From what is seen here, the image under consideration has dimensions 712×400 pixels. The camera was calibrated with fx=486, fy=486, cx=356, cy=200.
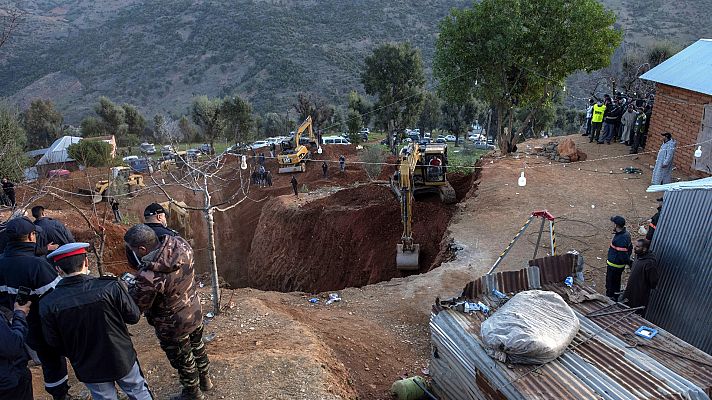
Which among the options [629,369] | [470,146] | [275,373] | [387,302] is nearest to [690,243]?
[629,369]

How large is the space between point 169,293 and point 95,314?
2.15ft

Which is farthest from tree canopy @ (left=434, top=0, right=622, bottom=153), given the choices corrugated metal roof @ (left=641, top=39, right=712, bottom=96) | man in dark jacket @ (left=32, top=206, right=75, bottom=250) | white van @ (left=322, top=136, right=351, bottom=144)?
white van @ (left=322, top=136, right=351, bottom=144)

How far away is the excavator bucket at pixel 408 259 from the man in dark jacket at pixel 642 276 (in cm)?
596

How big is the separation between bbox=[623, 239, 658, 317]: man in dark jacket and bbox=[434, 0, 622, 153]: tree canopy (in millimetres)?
11205

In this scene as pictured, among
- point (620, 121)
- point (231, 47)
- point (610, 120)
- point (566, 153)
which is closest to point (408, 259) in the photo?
point (566, 153)

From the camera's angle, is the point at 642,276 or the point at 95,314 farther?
the point at 642,276

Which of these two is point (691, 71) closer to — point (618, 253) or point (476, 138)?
point (618, 253)

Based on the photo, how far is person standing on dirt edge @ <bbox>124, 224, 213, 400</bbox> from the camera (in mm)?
4234

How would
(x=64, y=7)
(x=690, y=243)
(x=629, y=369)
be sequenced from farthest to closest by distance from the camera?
(x=64, y=7), (x=690, y=243), (x=629, y=369)

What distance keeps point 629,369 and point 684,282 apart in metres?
3.06

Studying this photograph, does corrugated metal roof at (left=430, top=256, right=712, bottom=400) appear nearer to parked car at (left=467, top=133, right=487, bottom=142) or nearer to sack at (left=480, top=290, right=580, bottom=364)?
sack at (left=480, top=290, right=580, bottom=364)

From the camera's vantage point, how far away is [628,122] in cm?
1786

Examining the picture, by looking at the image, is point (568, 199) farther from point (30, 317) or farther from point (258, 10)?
point (258, 10)

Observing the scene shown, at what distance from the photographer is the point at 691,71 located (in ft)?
48.7
